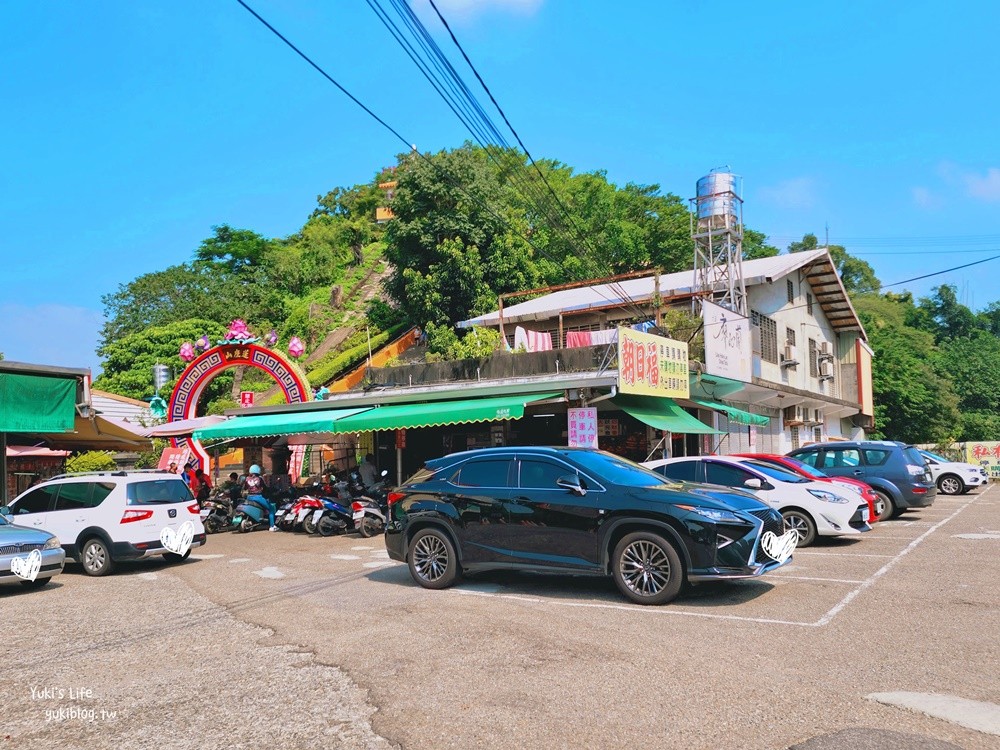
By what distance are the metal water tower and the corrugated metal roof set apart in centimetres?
60

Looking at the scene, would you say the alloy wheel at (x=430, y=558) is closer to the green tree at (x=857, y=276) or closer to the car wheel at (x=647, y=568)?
the car wheel at (x=647, y=568)

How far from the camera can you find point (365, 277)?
60344mm

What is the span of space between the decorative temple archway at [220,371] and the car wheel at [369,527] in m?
6.64

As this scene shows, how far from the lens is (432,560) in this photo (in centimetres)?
978

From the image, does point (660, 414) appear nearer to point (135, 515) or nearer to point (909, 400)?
point (135, 515)

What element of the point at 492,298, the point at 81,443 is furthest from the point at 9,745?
the point at 492,298

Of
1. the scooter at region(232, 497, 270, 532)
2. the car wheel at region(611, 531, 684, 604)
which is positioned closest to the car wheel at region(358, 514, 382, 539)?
the scooter at region(232, 497, 270, 532)

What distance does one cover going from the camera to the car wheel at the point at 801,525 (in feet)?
41.1

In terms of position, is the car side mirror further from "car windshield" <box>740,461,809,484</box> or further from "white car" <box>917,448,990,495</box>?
"white car" <box>917,448,990,495</box>

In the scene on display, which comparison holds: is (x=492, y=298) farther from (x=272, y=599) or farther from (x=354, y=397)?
(x=272, y=599)

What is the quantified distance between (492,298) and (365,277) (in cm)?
2598

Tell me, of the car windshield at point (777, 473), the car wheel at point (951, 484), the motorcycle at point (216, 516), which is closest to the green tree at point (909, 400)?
the car wheel at point (951, 484)

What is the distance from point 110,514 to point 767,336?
21.6 meters

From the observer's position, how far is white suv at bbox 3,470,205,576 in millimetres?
12023
